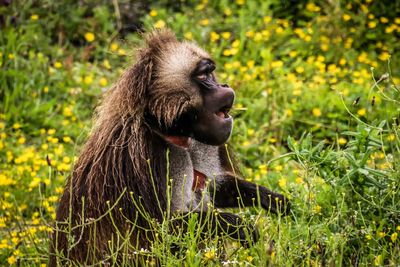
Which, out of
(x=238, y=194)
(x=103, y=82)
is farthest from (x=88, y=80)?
(x=238, y=194)

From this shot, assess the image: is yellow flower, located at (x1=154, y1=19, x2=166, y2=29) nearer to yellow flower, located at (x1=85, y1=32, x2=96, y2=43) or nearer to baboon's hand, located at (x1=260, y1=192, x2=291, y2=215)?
yellow flower, located at (x1=85, y1=32, x2=96, y2=43)

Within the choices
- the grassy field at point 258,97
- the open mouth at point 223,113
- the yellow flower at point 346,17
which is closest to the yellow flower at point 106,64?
the grassy field at point 258,97

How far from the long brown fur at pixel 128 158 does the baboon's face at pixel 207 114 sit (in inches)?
1.5

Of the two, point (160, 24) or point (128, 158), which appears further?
point (160, 24)

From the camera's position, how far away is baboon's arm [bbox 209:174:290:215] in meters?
4.99

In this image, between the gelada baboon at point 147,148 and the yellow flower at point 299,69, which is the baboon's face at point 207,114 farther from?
the yellow flower at point 299,69

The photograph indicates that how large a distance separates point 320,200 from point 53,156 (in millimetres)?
2575

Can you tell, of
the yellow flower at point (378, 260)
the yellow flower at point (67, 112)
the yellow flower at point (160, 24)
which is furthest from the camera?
the yellow flower at point (67, 112)

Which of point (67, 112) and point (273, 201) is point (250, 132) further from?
point (273, 201)

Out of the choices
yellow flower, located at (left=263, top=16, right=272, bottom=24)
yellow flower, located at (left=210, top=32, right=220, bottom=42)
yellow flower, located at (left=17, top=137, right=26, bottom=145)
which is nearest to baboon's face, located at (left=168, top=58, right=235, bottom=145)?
yellow flower, located at (left=17, top=137, right=26, bottom=145)

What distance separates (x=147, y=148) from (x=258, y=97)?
3.33 metres

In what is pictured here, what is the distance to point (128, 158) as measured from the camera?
4609 mm

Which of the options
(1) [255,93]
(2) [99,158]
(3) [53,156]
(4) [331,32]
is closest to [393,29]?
(4) [331,32]

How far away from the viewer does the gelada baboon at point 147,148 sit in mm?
4574
